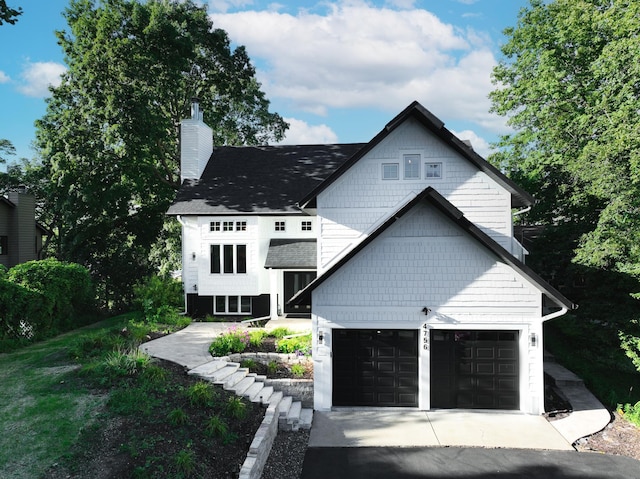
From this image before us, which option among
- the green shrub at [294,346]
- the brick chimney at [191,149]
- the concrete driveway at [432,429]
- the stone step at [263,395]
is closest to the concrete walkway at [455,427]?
the concrete driveway at [432,429]

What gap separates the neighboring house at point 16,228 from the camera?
2745 centimetres

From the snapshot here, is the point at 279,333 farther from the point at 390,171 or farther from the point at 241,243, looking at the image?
the point at 390,171

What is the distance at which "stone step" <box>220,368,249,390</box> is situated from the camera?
422 inches

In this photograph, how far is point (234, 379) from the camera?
11.2m

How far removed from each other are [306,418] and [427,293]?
4537 mm

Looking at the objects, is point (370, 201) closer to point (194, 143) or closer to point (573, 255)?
point (573, 255)

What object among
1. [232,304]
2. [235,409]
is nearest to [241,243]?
[232,304]

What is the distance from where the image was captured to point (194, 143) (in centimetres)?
2300

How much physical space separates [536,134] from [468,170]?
9812mm

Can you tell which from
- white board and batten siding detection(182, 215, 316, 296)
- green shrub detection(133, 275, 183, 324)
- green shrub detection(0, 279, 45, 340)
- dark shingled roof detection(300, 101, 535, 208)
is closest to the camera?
dark shingled roof detection(300, 101, 535, 208)

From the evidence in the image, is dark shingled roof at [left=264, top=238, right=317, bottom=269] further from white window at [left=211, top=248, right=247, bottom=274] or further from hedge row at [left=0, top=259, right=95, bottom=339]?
hedge row at [left=0, top=259, right=95, bottom=339]

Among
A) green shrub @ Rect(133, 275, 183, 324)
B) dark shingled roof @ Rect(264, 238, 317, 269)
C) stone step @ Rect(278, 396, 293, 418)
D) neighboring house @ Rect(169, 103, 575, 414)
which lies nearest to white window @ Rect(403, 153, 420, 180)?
neighboring house @ Rect(169, 103, 575, 414)

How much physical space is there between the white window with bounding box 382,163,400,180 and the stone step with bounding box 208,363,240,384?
302 inches

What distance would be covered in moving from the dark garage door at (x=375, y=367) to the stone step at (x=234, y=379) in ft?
8.75
